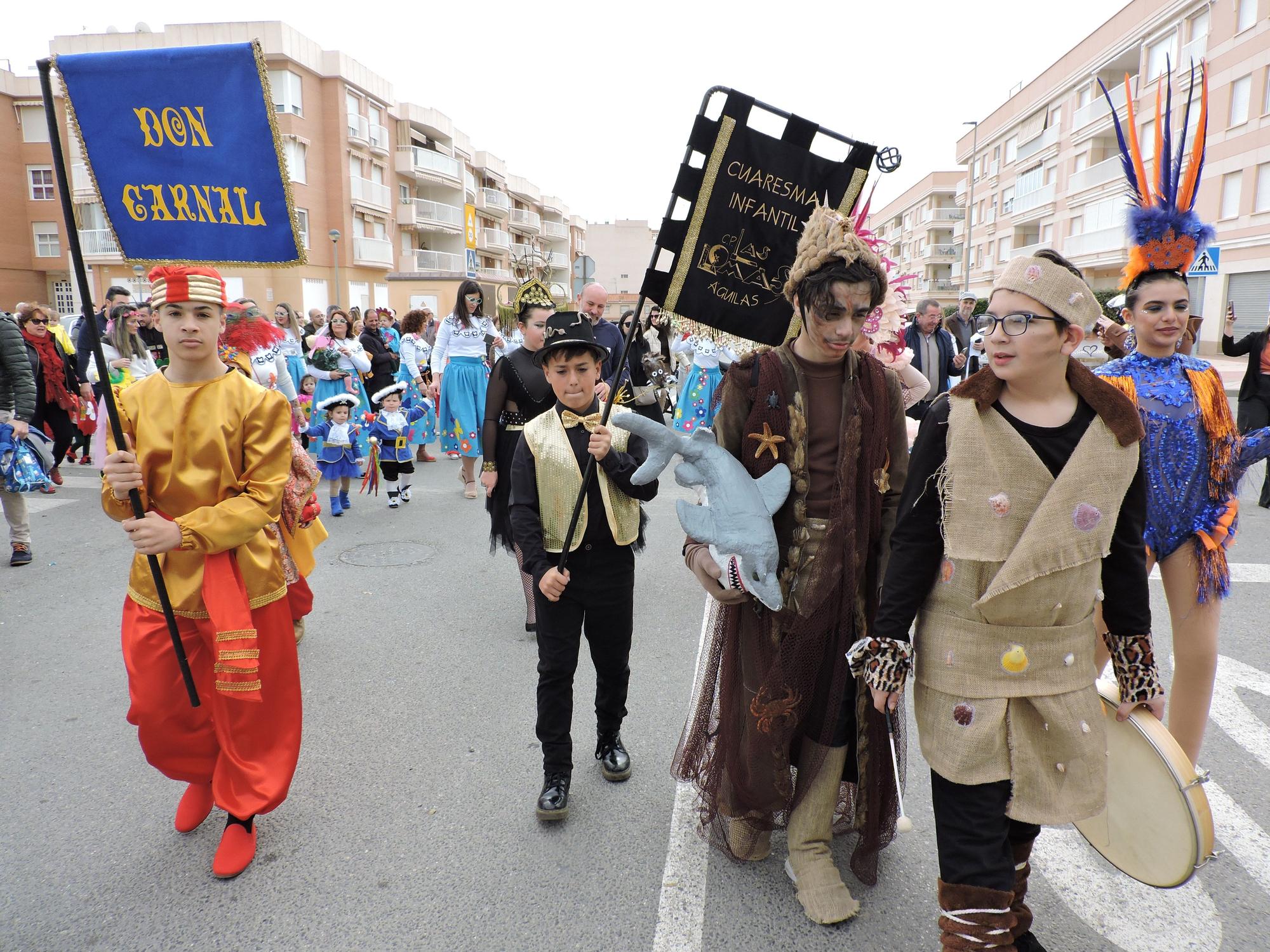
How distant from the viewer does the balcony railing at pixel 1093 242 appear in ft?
110

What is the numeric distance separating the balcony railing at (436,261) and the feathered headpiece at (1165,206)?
44.1 m

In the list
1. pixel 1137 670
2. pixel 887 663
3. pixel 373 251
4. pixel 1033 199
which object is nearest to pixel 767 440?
pixel 887 663

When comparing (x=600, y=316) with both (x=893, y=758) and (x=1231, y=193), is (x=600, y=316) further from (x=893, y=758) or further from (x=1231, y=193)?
(x=1231, y=193)

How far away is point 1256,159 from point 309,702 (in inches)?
1253

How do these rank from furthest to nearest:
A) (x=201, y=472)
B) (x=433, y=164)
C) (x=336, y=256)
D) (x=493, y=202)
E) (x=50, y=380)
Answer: (x=493, y=202)
(x=433, y=164)
(x=336, y=256)
(x=50, y=380)
(x=201, y=472)

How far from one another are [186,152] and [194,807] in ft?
7.83

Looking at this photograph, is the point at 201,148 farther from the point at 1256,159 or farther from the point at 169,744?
the point at 1256,159

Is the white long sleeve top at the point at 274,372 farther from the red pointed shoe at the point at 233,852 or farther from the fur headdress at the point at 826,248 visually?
the fur headdress at the point at 826,248

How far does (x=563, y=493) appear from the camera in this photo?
303 centimetres

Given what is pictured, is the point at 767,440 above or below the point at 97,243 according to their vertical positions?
below

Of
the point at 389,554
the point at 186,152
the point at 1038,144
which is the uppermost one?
the point at 1038,144

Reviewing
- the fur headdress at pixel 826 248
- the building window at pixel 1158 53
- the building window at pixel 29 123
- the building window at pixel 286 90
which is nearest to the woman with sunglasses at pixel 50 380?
the fur headdress at pixel 826 248

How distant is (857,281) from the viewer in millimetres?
2305

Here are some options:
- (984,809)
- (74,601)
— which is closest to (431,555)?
(74,601)
